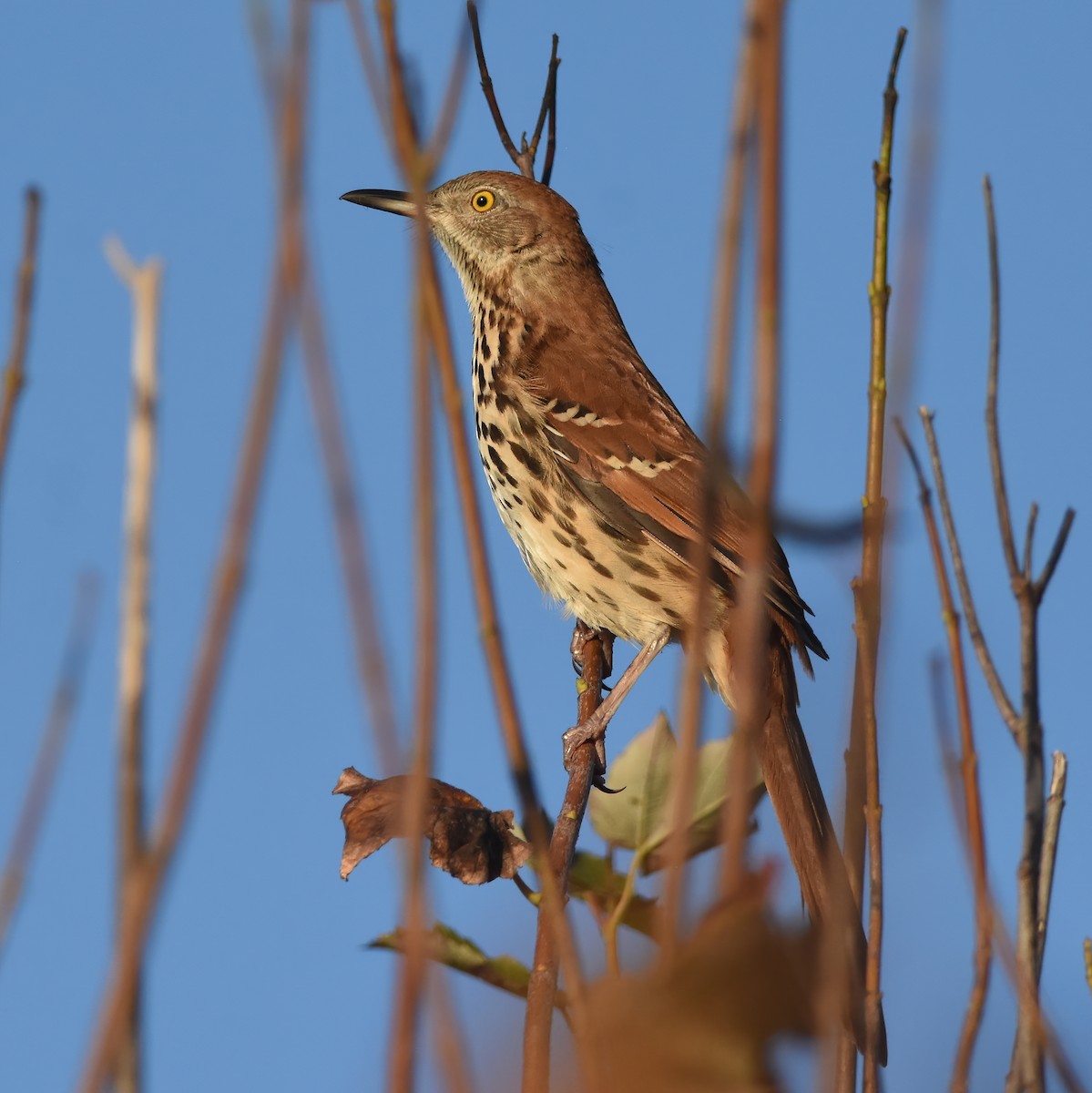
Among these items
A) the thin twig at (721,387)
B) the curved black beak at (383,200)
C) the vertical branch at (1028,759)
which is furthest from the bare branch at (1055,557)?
the curved black beak at (383,200)

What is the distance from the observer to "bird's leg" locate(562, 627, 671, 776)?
13.9 feet

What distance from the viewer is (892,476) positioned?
145cm

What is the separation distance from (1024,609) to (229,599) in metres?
1.27

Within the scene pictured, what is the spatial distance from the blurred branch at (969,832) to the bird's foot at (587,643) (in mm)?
2776

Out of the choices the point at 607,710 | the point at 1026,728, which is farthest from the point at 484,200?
the point at 1026,728

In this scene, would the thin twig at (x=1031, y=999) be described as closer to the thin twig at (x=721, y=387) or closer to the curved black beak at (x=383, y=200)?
the thin twig at (x=721, y=387)

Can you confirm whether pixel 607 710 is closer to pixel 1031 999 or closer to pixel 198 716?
pixel 1031 999

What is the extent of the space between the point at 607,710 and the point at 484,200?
7.01 ft

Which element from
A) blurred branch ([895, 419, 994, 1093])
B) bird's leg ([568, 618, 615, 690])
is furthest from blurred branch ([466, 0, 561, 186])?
blurred branch ([895, 419, 994, 1093])

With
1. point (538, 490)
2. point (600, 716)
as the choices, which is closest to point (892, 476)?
point (600, 716)

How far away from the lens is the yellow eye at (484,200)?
5.32m

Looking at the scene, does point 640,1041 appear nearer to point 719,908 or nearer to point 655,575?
point 719,908

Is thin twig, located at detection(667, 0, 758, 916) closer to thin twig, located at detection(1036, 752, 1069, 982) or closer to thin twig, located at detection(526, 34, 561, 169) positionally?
thin twig, located at detection(1036, 752, 1069, 982)

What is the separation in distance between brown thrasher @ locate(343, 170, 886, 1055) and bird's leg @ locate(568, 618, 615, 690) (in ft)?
0.18
